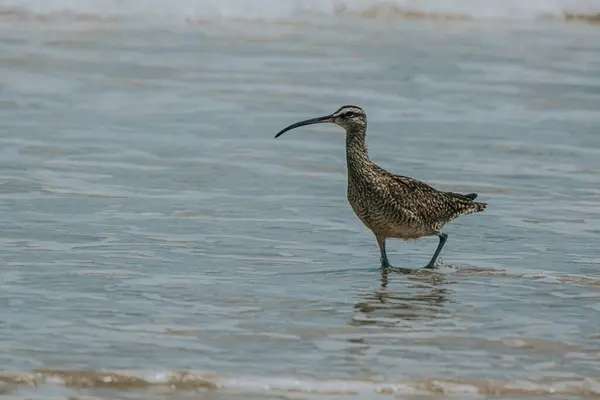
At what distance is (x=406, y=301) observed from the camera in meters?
8.15

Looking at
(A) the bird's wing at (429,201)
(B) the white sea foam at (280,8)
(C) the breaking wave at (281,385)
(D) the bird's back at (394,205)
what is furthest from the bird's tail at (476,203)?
(B) the white sea foam at (280,8)

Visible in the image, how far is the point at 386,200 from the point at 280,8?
1400 centimetres

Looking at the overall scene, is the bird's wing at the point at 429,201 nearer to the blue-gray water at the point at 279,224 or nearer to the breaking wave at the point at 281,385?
the blue-gray water at the point at 279,224

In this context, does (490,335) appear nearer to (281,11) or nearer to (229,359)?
(229,359)

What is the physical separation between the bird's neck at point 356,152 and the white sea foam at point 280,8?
12358 millimetres

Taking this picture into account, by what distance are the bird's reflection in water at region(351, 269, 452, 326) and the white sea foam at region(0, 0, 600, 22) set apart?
13.6 meters

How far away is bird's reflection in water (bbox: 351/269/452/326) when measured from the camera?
7687 mm

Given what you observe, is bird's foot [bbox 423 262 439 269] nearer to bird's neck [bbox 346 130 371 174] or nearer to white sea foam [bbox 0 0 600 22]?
bird's neck [bbox 346 130 371 174]

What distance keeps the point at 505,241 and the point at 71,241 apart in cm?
281

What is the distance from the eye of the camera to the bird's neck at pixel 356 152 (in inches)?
377

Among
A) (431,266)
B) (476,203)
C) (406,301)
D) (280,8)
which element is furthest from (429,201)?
(280,8)

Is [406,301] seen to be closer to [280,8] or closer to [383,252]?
[383,252]

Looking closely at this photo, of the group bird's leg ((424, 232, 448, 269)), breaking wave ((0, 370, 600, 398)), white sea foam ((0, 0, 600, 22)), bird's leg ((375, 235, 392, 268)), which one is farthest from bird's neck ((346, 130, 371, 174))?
white sea foam ((0, 0, 600, 22))

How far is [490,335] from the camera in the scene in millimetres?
7344
